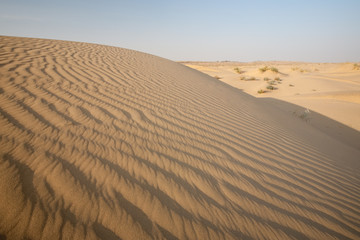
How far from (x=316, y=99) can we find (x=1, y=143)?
10123 millimetres

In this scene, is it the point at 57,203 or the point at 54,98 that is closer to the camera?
the point at 57,203

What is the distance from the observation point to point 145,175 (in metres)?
1.36

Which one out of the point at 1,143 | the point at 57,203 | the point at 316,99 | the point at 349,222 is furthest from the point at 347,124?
the point at 1,143

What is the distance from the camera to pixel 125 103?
2.43 m

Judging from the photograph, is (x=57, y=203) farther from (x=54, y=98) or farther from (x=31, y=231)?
(x=54, y=98)

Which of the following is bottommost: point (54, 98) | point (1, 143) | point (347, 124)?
point (347, 124)

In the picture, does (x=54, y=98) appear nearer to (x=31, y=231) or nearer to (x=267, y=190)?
(x=31, y=231)

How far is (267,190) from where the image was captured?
5.21 ft

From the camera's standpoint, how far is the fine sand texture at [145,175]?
1.02 metres

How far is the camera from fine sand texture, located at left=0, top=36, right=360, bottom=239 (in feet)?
3.35

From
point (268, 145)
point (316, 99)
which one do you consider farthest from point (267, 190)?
point (316, 99)

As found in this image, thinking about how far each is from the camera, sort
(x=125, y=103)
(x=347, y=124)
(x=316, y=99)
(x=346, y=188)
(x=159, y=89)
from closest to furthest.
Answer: (x=346, y=188)
(x=125, y=103)
(x=159, y=89)
(x=347, y=124)
(x=316, y=99)

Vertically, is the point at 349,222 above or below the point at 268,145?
below

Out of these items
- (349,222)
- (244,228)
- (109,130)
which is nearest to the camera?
(244,228)
